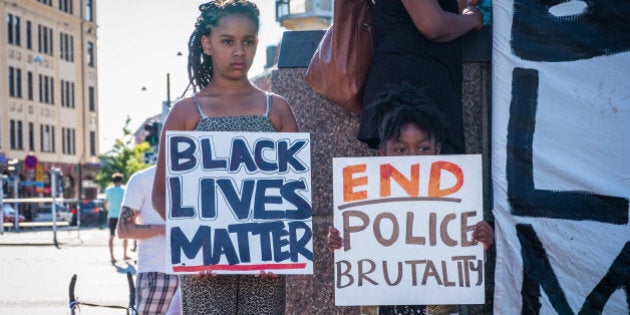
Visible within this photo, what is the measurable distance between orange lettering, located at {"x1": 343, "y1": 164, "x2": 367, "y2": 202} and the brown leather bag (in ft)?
2.62

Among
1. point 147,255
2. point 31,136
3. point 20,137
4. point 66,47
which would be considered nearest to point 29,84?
point 31,136

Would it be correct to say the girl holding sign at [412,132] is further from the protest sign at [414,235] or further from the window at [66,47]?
the window at [66,47]

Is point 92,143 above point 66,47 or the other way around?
the other way around

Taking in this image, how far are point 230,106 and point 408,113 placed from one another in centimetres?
67

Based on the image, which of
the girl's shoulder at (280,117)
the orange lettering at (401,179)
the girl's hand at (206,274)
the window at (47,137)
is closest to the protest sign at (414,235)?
the orange lettering at (401,179)

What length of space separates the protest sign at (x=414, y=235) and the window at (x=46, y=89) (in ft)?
201

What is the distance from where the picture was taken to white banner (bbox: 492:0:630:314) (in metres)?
4.74

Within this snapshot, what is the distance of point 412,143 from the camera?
148 inches

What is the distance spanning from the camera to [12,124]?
5881 centimetres

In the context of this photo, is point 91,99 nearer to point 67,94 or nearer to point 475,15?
point 67,94

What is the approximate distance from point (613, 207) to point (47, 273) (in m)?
14.0

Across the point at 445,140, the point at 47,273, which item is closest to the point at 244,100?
the point at 445,140

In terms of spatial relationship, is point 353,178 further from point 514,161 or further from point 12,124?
point 12,124

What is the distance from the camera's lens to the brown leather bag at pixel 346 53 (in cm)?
425
